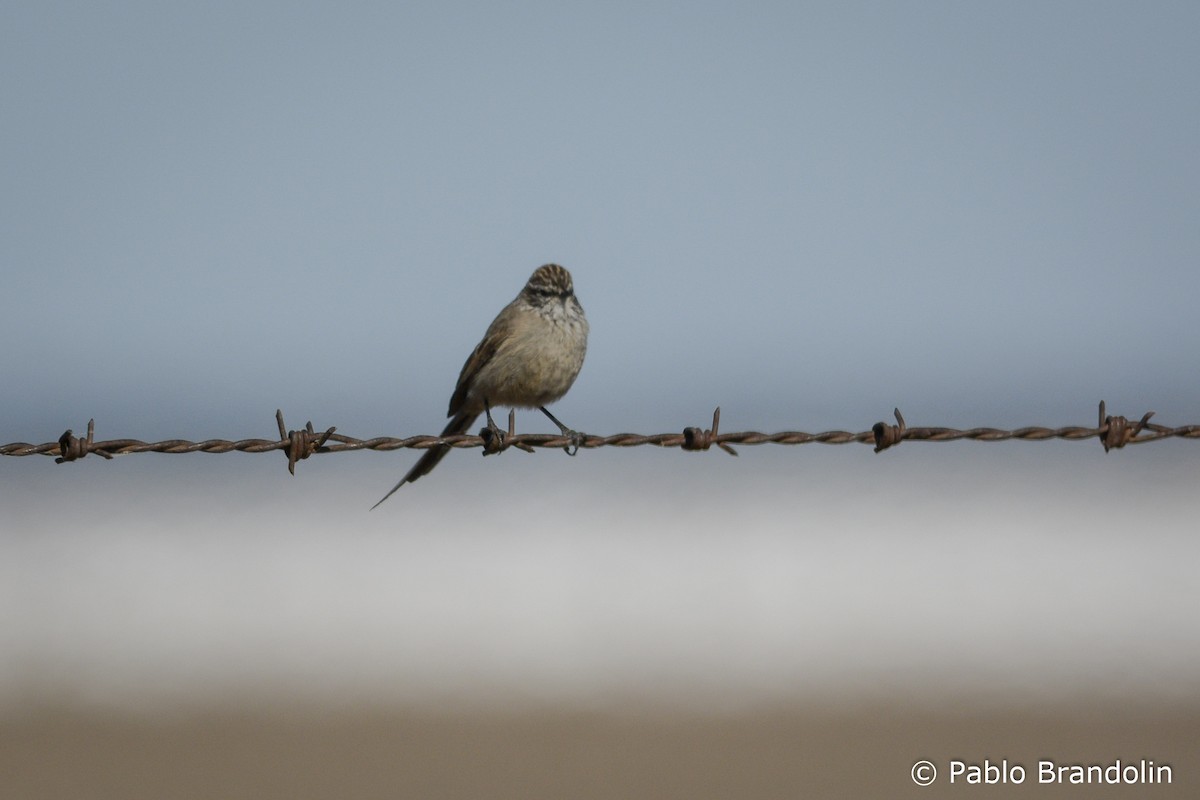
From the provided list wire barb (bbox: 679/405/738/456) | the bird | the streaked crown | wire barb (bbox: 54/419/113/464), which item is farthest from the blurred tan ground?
wire barb (bbox: 54/419/113/464)

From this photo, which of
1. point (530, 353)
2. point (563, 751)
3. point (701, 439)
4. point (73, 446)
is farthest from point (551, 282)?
point (563, 751)

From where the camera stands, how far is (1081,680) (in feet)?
55.7

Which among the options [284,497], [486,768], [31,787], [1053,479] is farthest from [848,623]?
[31,787]

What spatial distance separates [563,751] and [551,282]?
24.3 ft

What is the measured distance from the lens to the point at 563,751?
14352 mm

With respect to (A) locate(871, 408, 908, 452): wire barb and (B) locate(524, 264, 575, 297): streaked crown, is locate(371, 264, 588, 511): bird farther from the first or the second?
(A) locate(871, 408, 908, 452): wire barb

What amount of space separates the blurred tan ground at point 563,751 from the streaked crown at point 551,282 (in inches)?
199

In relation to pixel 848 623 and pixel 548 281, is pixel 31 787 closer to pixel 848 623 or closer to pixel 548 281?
pixel 548 281

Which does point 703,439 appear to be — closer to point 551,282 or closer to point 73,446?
point 73,446

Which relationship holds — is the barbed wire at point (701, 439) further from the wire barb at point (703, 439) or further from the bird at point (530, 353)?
the bird at point (530, 353)

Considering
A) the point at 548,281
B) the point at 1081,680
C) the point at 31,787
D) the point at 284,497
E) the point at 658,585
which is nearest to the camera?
the point at 548,281

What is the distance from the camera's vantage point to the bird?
8.00 metres

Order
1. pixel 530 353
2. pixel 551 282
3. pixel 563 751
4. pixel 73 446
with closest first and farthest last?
pixel 73 446, pixel 530 353, pixel 551 282, pixel 563 751

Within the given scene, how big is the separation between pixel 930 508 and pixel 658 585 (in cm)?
402
